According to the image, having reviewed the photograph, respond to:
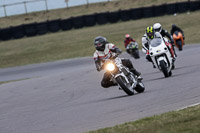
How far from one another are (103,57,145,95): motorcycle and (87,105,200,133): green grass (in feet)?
10.3

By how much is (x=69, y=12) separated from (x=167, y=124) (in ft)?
135

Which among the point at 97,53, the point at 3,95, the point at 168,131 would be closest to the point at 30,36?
the point at 3,95

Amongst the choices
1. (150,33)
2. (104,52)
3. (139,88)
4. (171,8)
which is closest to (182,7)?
(171,8)

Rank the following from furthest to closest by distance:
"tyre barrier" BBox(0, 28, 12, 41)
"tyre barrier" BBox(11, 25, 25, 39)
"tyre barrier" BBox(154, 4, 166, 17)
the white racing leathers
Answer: "tyre barrier" BBox(0, 28, 12, 41), "tyre barrier" BBox(11, 25, 25, 39), "tyre barrier" BBox(154, 4, 166, 17), the white racing leathers

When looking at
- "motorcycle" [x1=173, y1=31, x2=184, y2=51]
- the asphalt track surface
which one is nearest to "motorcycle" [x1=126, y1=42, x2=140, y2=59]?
"motorcycle" [x1=173, y1=31, x2=184, y2=51]

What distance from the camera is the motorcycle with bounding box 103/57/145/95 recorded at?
10.6m

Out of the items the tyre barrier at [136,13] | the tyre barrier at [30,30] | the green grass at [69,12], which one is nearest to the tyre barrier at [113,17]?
the tyre barrier at [136,13]

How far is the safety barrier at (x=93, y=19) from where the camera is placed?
3872 centimetres

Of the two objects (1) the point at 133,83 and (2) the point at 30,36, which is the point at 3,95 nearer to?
(1) the point at 133,83

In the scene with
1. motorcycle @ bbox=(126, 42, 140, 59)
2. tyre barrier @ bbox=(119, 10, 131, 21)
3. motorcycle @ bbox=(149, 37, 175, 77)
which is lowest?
tyre barrier @ bbox=(119, 10, 131, 21)

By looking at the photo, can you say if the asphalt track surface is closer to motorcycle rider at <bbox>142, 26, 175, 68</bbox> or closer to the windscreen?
motorcycle rider at <bbox>142, 26, 175, 68</bbox>

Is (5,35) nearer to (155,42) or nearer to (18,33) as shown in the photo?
(18,33)

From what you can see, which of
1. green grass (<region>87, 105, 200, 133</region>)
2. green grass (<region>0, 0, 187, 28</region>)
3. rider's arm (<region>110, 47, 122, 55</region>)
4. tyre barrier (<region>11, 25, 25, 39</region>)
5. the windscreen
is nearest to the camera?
green grass (<region>87, 105, 200, 133</region>)

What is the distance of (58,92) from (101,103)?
4.03 metres
